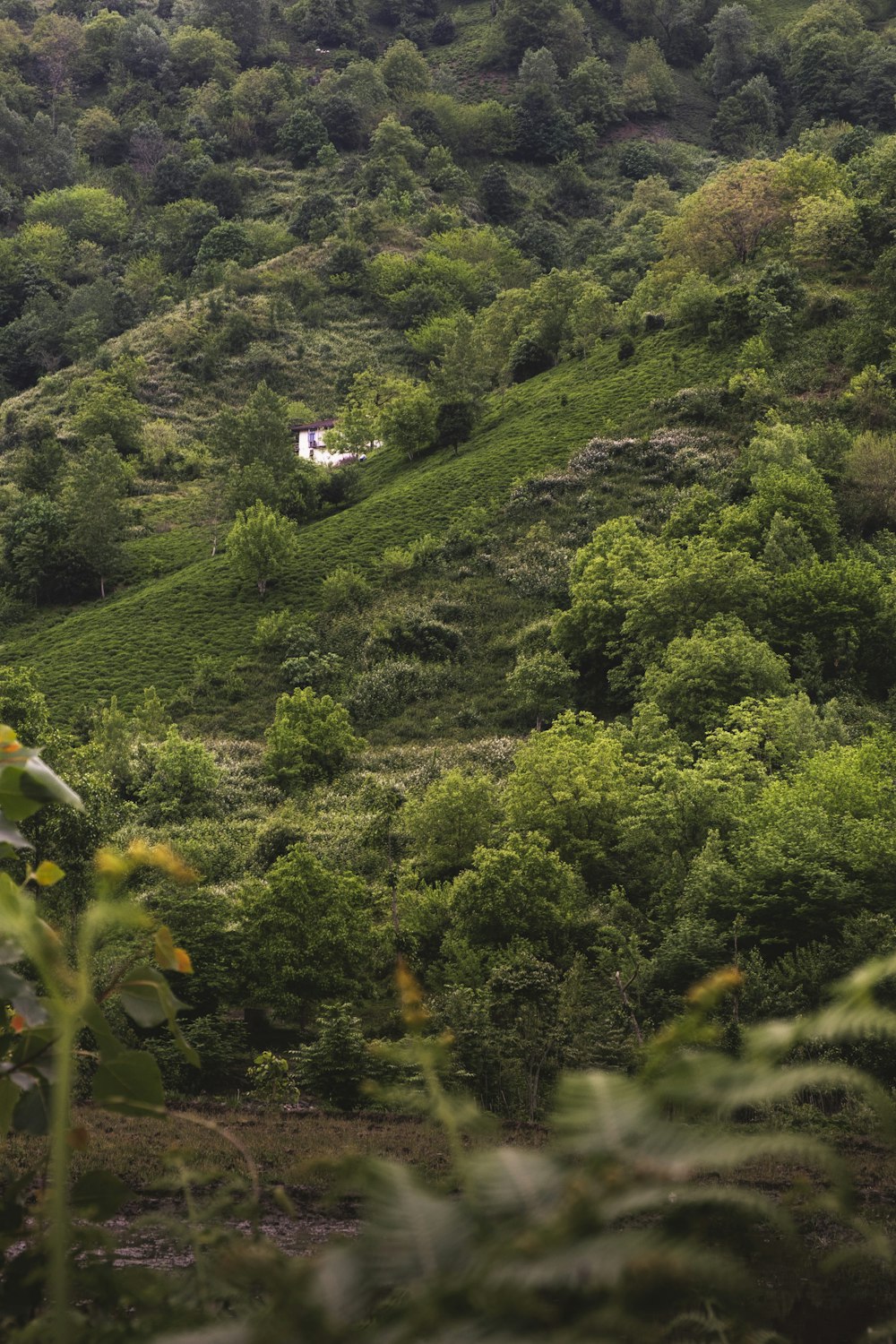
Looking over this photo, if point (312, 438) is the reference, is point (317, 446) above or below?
below

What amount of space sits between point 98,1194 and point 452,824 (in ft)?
69.7

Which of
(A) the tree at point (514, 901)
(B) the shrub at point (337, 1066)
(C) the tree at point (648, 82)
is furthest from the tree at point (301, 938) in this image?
(C) the tree at point (648, 82)

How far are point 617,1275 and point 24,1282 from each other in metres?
0.69

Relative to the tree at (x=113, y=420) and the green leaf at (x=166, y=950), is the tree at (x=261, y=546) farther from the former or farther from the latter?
the green leaf at (x=166, y=950)

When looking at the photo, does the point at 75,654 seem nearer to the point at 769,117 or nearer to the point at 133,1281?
the point at 133,1281

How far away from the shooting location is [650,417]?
46469 millimetres

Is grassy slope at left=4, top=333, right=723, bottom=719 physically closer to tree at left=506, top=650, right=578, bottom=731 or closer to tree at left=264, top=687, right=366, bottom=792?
tree at left=264, top=687, right=366, bottom=792

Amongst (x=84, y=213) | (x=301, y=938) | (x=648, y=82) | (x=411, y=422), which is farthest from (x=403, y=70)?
(x=301, y=938)

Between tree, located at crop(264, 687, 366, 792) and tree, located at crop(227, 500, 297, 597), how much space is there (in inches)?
449

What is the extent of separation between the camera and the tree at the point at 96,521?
45.8m

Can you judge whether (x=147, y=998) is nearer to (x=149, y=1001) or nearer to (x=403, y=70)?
(x=149, y=1001)

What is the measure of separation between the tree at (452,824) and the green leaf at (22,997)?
2072 centimetres

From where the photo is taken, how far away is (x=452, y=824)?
2250 cm

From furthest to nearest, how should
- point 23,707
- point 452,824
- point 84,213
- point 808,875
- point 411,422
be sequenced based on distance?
point 84,213 → point 411,422 → point 23,707 → point 452,824 → point 808,875
